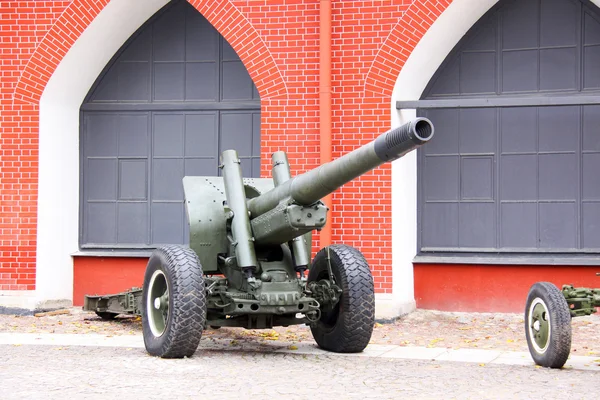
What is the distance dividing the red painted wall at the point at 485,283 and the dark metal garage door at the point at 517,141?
0.91ft

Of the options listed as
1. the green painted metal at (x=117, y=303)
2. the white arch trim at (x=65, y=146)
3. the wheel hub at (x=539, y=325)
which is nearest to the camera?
the wheel hub at (x=539, y=325)

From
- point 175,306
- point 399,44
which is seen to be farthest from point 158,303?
point 399,44

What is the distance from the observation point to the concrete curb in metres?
7.52

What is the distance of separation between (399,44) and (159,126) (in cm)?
351

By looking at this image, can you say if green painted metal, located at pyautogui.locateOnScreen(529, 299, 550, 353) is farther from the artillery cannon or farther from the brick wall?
Answer: the brick wall

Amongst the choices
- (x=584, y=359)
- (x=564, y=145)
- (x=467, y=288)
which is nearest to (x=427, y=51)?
(x=564, y=145)

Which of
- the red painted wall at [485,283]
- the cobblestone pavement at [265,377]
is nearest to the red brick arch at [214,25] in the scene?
the red painted wall at [485,283]

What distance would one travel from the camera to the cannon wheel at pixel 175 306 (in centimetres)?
710

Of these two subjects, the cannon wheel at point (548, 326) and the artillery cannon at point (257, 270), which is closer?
the cannon wheel at point (548, 326)

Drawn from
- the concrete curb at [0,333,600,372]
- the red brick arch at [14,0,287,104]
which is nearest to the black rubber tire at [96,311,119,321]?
the concrete curb at [0,333,600,372]

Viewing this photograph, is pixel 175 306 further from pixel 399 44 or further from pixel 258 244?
pixel 399 44

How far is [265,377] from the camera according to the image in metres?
6.51

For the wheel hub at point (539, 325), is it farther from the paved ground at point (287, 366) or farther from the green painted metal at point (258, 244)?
the green painted metal at point (258, 244)

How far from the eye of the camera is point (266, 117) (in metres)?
10.3
